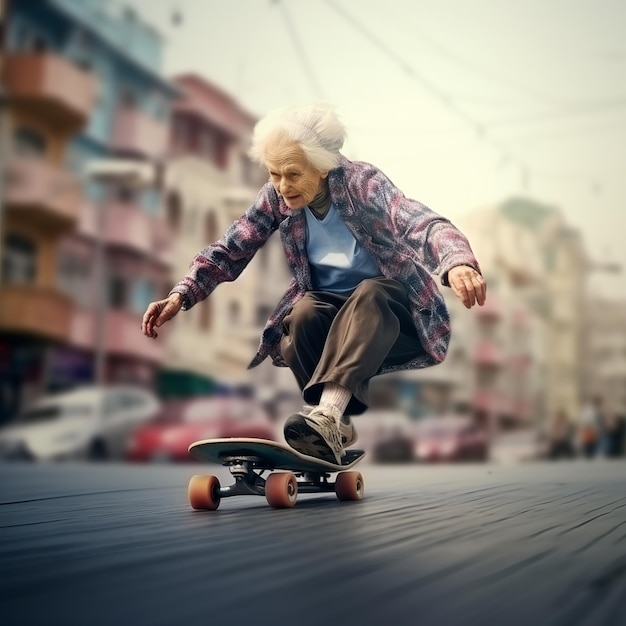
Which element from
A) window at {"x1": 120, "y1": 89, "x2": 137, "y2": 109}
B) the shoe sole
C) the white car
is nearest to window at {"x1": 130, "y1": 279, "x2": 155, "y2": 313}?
window at {"x1": 120, "y1": 89, "x2": 137, "y2": 109}

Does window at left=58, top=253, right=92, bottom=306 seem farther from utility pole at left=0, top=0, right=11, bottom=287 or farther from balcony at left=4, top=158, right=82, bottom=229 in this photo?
utility pole at left=0, top=0, right=11, bottom=287

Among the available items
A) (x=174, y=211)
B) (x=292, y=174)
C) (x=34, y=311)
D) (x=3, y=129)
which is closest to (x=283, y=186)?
(x=292, y=174)

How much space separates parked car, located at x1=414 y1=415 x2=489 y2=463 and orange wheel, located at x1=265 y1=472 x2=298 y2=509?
837 inches

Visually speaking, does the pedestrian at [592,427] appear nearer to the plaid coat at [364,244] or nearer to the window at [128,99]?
the window at [128,99]

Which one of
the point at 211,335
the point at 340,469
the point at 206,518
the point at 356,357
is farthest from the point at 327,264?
the point at 211,335

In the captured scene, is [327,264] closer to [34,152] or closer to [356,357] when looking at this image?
[356,357]

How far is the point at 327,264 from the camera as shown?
371cm

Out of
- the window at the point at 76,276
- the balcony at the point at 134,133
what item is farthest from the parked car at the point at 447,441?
the balcony at the point at 134,133

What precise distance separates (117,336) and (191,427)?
11.0 metres

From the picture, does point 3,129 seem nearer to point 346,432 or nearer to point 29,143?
point 29,143

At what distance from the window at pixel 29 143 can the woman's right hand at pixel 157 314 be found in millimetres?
23117

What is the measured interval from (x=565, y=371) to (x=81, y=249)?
143 ft

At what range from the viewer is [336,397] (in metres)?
3.42

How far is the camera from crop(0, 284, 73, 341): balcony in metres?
24.6
